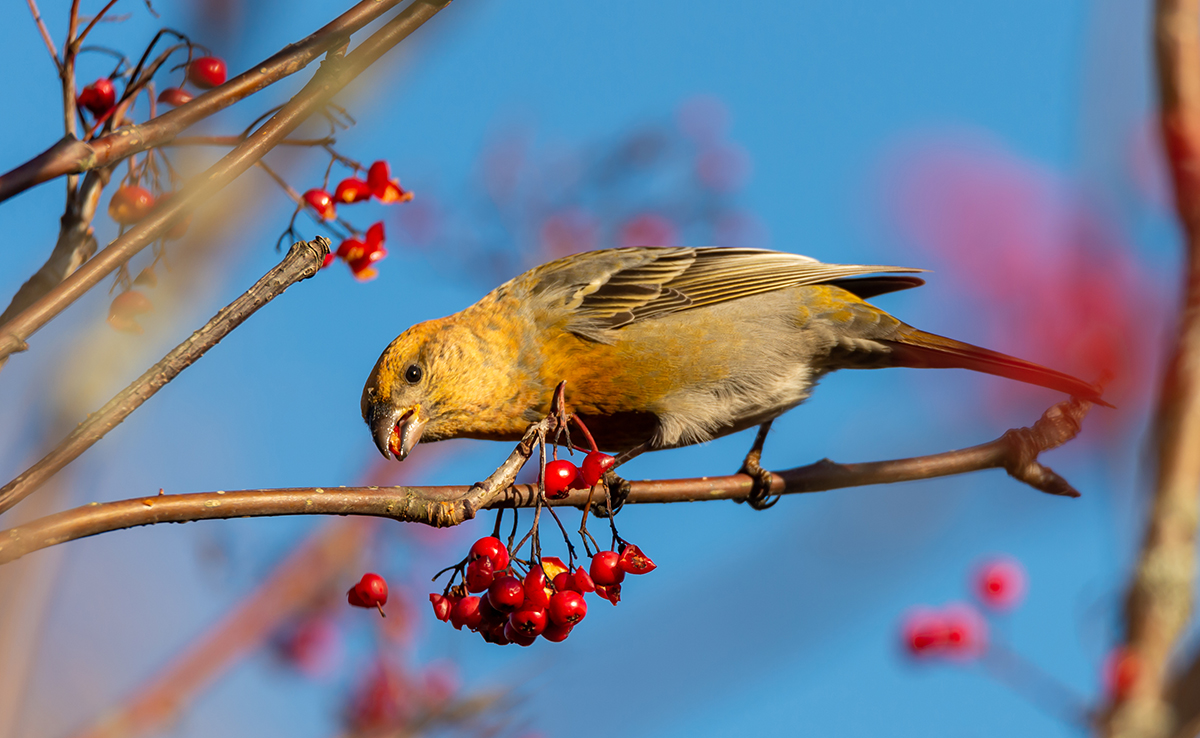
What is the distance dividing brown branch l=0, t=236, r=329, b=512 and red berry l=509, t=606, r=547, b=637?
1.14m

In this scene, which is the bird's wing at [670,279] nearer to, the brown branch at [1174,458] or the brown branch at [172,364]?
the brown branch at [172,364]

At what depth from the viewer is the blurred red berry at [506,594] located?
2.72 m

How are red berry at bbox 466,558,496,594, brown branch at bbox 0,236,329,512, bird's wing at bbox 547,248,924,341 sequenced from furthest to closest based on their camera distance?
bird's wing at bbox 547,248,924,341, red berry at bbox 466,558,496,594, brown branch at bbox 0,236,329,512

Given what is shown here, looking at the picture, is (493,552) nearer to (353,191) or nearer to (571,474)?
(571,474)

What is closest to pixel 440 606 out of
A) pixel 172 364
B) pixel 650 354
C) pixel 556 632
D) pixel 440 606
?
pixel 440 606

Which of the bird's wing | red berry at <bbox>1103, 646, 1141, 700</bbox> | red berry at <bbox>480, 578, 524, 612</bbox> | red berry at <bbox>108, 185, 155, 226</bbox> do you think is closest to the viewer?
red berry at <bbox>1103, 646, 1141, 700</bbox>

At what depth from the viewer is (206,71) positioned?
2926 mm

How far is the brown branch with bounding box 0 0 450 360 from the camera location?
210cm

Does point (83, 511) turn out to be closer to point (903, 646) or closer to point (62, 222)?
point (62, 222)

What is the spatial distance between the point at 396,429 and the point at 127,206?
60.8 inches

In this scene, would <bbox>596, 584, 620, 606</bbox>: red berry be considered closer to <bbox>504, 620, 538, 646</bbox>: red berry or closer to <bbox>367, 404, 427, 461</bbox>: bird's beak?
<bbox>504, 620, 538, 646</bbox>: red berry

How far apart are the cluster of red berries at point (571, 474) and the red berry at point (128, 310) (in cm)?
126

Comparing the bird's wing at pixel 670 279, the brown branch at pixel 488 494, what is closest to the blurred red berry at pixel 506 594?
the brown branch at pixel 488 494

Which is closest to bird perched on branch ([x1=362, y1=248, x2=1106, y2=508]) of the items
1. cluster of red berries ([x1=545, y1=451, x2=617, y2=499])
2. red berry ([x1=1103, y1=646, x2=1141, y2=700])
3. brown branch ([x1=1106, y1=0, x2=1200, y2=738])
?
cluster of red berries ([x1=545, y1=451, x2=617, y2=499])
